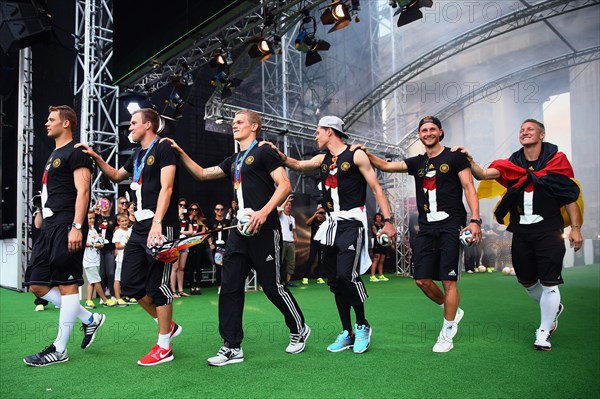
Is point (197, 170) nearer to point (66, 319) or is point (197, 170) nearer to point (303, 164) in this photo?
point (303, 164)

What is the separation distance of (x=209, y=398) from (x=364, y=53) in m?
12.2

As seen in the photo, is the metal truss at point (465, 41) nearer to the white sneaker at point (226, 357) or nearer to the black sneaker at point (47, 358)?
the white sneaker at point (226, 357)

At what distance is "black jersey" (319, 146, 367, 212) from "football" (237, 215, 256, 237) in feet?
2.85

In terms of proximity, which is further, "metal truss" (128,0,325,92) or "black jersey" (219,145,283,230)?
"metal truss" (128,0,325,92)

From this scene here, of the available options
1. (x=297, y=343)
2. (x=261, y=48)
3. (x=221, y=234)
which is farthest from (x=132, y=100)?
(x=297, y=343)

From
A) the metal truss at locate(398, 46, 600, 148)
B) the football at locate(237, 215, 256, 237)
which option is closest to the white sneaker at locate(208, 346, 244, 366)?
the football at locate(237, 215, 256, 237)

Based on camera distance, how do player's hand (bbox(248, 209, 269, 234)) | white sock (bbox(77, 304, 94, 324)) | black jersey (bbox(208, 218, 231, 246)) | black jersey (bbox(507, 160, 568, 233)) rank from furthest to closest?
black jersey (bbox(208, 218, 231, 246)), black jersey (bbox(507, 160, 568, 233)), white sock (bbox(77, 304, 94, 324)), player's hand (bbox(248, 209, 269, 234))

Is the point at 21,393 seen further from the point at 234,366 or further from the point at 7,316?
the point at 7,316

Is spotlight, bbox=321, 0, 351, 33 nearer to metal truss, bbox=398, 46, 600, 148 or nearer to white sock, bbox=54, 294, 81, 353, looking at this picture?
metal truss, bbox=398, 46, 600, 148

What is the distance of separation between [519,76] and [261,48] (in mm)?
6385

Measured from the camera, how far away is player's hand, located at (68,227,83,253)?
3.58 m

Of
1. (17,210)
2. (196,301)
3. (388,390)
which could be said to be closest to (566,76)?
(196,301)

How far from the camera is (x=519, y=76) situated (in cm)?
1100

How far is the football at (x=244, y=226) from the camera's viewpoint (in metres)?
3.34
